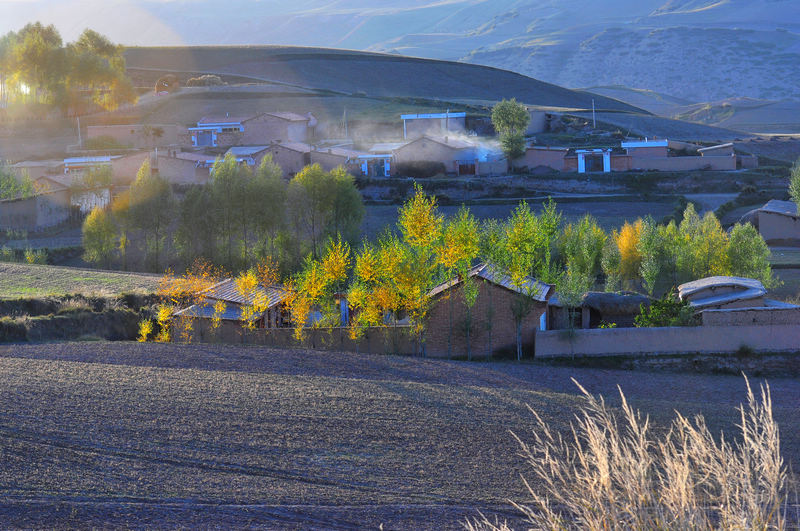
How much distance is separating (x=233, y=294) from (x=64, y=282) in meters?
7.03

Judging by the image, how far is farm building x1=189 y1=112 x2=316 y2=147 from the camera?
213 ft

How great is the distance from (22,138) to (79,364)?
6137cm

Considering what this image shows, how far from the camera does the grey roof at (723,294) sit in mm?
22828

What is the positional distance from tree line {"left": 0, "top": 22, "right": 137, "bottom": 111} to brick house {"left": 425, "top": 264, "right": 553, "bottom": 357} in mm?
63229

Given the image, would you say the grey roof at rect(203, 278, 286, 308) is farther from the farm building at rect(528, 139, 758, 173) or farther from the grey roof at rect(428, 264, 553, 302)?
the farm building at rect(528, 139, 758, 173)

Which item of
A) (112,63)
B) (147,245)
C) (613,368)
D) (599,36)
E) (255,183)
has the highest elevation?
(599,36)

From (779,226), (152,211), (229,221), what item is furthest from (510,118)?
(152,211)

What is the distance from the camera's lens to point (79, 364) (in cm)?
1677

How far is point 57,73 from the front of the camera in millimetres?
77125

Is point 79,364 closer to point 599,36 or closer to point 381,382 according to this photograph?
point 381,382

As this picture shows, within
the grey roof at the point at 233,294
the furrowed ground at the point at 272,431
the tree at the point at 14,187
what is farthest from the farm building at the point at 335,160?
the furrowed ground at the point at 272,431

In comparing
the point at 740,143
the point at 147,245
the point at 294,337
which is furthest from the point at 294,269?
the point at 740,143

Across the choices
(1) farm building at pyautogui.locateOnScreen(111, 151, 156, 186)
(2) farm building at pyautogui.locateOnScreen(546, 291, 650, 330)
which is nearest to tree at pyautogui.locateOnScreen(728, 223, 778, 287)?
(2) farm building at pyautogui.locateOnScreen(546, 291, 650, 330)

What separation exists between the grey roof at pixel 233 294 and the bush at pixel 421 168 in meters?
32.3
